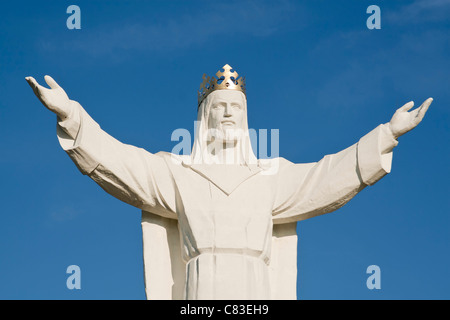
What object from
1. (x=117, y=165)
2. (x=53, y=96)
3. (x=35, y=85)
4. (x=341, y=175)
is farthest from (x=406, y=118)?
(x=35, y=85)

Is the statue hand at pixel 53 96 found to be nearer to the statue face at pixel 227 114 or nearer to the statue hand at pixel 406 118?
the statue face at pixel 227 114

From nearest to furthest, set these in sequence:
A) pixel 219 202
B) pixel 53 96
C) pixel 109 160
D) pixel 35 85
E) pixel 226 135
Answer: pixel 35 85
pixel 53 96
pixel 109 160
pixel 219 202
pixel 226 135

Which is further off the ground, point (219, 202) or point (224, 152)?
point (224, 152)

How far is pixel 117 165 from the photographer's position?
17500 millimetres

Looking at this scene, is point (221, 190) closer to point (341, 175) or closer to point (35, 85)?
point (341, 175)

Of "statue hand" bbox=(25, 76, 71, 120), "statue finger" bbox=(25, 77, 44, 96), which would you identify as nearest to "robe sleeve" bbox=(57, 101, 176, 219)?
"statue hand" bbox=(25, 76, 71, 120)

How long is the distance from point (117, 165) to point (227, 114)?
173cm

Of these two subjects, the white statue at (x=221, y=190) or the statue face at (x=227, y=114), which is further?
the statue face at (x=227, y=114)

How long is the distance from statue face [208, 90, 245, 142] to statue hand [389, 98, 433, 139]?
2091 mm

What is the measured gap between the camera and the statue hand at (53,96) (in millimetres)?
16734

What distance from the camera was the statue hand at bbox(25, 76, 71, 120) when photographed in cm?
1673

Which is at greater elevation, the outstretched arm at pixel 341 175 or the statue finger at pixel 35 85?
the statue finger at pixel 35 85

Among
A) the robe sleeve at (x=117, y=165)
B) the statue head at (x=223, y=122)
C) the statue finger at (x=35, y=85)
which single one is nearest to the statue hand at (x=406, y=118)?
the statue head at (x=223, y=122)

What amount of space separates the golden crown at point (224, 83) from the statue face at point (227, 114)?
0.08m
